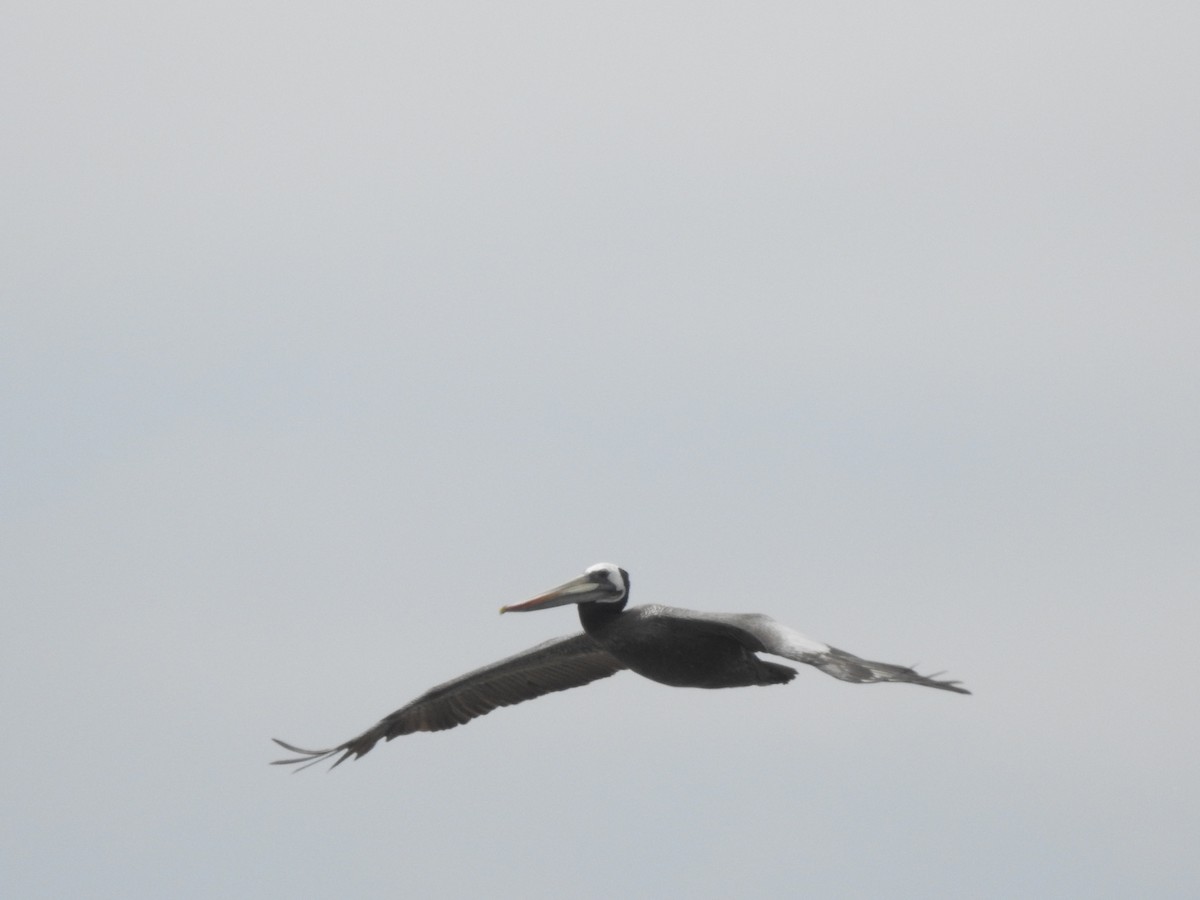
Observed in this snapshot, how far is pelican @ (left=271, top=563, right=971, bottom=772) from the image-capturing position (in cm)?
1519

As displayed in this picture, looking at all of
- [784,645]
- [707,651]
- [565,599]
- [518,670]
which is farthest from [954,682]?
[518,670]

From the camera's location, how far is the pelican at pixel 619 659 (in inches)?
598

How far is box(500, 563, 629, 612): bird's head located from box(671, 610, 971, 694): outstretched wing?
3.27 ft

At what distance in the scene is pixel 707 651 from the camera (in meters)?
17.4

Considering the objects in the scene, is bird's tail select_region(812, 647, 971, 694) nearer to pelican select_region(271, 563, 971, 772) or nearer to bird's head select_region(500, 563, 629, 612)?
pelican select_region(271, 563, 971, 772)

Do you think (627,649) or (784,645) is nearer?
(784,645)

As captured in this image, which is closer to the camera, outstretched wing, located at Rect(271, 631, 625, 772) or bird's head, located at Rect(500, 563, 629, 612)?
bird's head, located at Rect(500, 563, 629, 612)

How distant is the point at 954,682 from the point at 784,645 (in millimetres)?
1946

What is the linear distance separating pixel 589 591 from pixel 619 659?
36.6 inches

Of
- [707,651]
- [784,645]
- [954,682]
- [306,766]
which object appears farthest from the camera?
[306,766]

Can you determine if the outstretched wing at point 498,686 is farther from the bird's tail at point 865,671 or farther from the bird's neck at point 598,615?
the bird's tail at point 865,671

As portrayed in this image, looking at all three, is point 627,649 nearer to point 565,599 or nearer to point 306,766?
point 565,599

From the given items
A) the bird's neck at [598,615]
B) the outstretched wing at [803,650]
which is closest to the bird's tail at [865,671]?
the outstretched wing at [803,650]

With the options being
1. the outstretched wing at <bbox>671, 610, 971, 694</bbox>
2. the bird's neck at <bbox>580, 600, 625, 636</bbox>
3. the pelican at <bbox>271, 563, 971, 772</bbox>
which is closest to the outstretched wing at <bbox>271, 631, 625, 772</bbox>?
the pelican at <bbox>271, 563, 971, 772</bbox>
